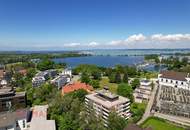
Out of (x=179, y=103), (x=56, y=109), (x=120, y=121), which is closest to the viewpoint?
(x=120, y=121)

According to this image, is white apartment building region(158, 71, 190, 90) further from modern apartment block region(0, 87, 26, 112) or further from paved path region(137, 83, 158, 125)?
modern apartment block region(0, 87, 26, 112)

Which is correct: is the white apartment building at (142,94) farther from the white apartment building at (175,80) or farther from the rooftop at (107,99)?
the white apartment building at (175,80)

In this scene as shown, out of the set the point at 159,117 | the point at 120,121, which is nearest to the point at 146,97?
the point at 159,117

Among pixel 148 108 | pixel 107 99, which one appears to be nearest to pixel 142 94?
pixel 148 108

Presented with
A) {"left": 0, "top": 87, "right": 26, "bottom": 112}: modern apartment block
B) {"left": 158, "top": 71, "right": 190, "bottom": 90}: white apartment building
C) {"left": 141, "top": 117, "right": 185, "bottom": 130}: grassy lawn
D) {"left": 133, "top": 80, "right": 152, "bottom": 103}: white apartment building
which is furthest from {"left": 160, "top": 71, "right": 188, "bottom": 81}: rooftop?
{"left": 0, "top": 87, "right": 26, "bottom": 112}: modern apartment block

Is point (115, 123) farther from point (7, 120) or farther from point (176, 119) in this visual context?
point (7, 120)

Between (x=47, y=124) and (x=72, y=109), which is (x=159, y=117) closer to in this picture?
(x=72, y=109)
